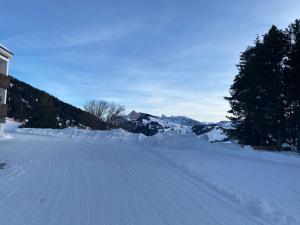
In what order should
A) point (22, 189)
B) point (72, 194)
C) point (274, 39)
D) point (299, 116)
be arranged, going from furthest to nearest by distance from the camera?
point (274, 39), point (299, 116), point (22, 189), point (72, 194)

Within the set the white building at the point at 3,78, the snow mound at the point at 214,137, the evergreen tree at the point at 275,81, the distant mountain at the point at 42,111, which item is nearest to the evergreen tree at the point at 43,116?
the distant mountain at the point at 42,111

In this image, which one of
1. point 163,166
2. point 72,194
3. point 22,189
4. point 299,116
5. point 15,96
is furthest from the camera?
point 15,96

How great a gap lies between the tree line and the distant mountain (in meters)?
42.8

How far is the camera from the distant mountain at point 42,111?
69.4m

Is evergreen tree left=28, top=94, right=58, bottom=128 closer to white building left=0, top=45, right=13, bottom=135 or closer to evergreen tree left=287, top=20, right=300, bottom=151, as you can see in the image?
white building left=0, top=45, right=13, bottom=135

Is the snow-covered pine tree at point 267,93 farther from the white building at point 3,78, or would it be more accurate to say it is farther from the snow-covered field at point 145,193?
the white building at point 3,78

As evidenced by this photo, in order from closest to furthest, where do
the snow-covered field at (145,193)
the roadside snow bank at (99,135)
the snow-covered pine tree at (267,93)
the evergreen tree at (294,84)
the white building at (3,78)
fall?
the snow-covered field at (145,193) < the evergreen tree at (294,84) < the snow-covered pine tree at (267,93) < the roadside snow bank at (99,135) < the white building at (3,78)

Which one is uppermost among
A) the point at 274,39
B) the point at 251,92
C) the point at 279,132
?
the point at 274,39

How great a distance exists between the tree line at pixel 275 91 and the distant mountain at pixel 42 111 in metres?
42.8

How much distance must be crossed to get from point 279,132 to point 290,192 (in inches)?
962

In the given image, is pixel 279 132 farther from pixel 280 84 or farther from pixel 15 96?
pixel 15 96

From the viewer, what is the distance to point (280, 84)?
33781 millimetres

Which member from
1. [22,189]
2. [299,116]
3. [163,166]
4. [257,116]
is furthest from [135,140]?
[22,189]

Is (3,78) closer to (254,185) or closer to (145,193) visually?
(145,193)
